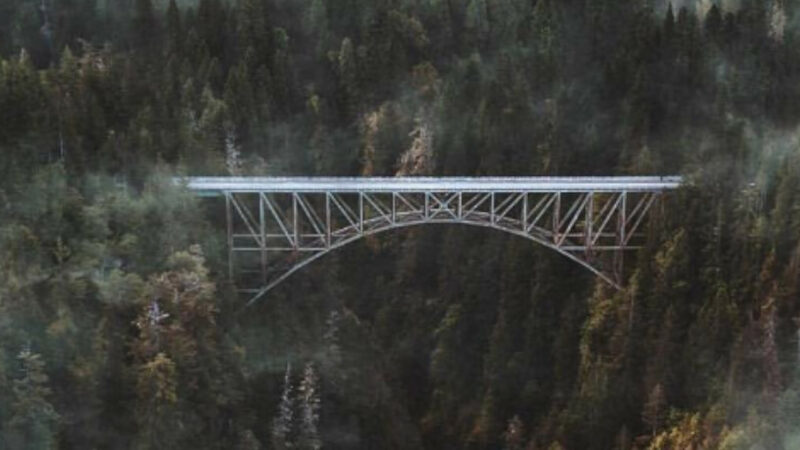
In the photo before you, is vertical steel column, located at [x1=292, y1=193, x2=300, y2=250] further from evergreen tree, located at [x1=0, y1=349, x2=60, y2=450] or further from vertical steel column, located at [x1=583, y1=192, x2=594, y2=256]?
evergreen tree, located at [x1=0, y1=349, x2=60, y2=450]

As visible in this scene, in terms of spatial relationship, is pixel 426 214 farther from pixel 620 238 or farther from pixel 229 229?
pixel 620 238

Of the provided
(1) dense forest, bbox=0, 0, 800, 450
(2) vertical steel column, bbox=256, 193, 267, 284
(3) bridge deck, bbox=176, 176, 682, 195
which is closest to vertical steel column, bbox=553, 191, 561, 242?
(3) bridge deck, bbox=176, 176, 682, 195

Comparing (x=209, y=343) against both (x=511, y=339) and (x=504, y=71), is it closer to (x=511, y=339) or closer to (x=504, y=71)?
(x=511, y=339)

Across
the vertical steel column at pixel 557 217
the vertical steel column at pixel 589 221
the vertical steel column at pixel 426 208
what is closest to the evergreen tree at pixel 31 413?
the vertical steel column at pixel 426 208

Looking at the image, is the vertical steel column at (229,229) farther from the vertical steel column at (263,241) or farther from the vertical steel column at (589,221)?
the vertical steel column at (589,221)

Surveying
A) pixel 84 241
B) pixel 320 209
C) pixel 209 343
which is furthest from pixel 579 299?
pixel 84 241

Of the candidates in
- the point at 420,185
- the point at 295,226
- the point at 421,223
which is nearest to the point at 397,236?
the point at 421,223
